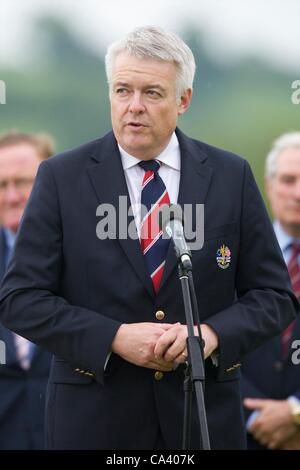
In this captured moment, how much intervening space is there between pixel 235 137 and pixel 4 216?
4.92 ft

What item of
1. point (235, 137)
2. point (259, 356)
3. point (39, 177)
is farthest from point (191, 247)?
point (235, 137)

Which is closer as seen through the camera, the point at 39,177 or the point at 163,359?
the point at 163,359

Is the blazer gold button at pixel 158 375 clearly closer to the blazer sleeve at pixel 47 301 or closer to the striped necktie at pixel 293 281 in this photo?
the blazer sleeve at pixel 47 301

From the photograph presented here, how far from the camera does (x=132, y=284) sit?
3.76 meters

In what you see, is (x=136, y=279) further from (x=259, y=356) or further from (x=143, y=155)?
(x=259, y=356)

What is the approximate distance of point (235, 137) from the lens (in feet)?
20.3

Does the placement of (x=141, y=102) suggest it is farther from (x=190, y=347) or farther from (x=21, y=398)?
(x=21, y=398)

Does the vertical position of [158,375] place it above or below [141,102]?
below

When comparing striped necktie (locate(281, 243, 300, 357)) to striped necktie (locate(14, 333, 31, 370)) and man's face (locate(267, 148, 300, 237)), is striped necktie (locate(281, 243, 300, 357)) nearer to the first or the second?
man's face (locate(267, 148, 300, 237))

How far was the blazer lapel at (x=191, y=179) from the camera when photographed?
380 centimetres

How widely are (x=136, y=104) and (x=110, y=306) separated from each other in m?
0.77

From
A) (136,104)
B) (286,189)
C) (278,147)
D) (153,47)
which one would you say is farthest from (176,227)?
(278,147)

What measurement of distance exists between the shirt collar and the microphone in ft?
1.01

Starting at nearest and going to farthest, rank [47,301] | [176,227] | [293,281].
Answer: [176,227] < [47,301] < [293,281]
